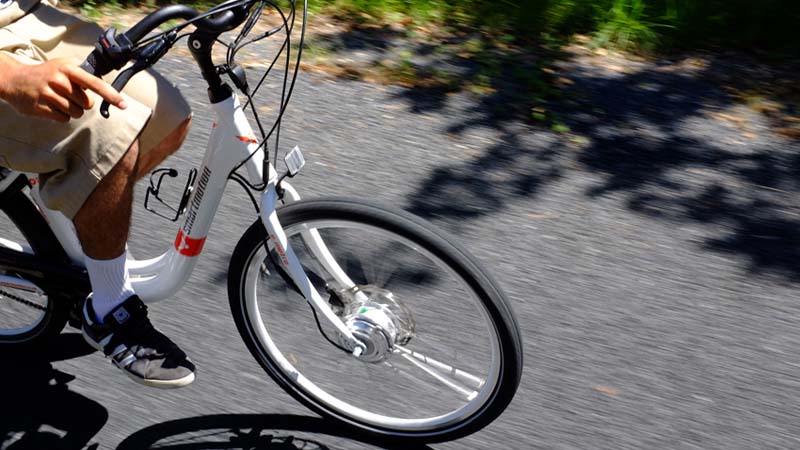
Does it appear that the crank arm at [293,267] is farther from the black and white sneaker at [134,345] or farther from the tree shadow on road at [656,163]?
the tree shadow on road at [656,163]

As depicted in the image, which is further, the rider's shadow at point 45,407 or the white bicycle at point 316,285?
the rider's shadow at point 45,407

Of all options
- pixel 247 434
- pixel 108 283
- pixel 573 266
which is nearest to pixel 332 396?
pixel 247 434

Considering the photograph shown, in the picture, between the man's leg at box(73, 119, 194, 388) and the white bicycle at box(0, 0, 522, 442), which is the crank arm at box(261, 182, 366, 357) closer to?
the white bicycle at box(0, 0, 522, 442)

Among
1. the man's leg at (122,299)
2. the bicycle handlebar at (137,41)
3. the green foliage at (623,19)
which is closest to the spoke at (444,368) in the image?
the man's leg at (122,299)

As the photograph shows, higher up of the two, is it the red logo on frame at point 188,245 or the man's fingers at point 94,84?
the man's fingers at point 94,84

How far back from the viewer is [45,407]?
299 centimetres

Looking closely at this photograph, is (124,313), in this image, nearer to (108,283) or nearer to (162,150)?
(108,283)

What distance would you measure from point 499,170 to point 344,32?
5.25 ft

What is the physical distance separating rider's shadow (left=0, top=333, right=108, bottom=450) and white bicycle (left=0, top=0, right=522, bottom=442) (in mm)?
98

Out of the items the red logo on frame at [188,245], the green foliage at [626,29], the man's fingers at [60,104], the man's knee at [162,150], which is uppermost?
the man's fingers at [60,104]

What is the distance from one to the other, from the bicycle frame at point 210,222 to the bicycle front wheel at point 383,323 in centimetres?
3

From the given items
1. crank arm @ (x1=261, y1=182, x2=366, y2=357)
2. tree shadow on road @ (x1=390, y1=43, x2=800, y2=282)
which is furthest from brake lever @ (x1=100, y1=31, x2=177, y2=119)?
tree shadow on road @ (x1=390, y1=43, x2=800, y2=282)

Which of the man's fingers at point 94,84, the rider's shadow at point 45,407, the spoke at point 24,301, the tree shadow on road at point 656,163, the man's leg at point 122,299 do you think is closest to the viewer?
the man's fingers at point 94,84

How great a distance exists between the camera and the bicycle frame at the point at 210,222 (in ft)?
8.35
